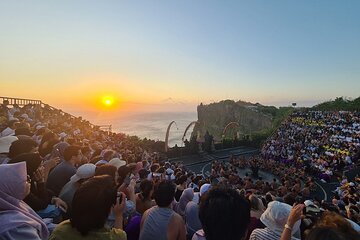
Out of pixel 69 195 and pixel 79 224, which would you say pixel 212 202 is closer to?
pixel 79 224

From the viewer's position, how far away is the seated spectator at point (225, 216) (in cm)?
215

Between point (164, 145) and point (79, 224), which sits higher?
point (79, 224)

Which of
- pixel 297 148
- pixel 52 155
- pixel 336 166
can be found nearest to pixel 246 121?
pixel 297 148

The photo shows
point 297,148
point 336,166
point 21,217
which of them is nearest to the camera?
point 21,217

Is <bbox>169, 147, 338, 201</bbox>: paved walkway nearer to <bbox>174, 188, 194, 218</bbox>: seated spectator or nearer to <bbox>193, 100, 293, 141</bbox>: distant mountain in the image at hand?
<bbox>174, 188, 194, 218</bbox>: seated spectator

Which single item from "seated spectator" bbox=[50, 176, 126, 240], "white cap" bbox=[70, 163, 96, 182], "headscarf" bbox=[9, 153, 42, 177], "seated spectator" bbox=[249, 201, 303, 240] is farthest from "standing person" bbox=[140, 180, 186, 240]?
"headscarf" bbox=[9, 153, 42, 177]

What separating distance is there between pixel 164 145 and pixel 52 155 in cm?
2346

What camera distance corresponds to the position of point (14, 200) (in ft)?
8.05

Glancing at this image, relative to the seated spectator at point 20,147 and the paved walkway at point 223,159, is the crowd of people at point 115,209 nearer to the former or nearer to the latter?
the seated spectator at point 20,147

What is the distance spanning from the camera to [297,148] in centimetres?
2911

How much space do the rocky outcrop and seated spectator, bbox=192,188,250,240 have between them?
64798 mm

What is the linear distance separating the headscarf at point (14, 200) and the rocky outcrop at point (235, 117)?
6464 centimetres

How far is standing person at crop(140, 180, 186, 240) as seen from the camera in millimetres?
3363

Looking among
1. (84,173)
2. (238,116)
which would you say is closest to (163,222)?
(84,173)
